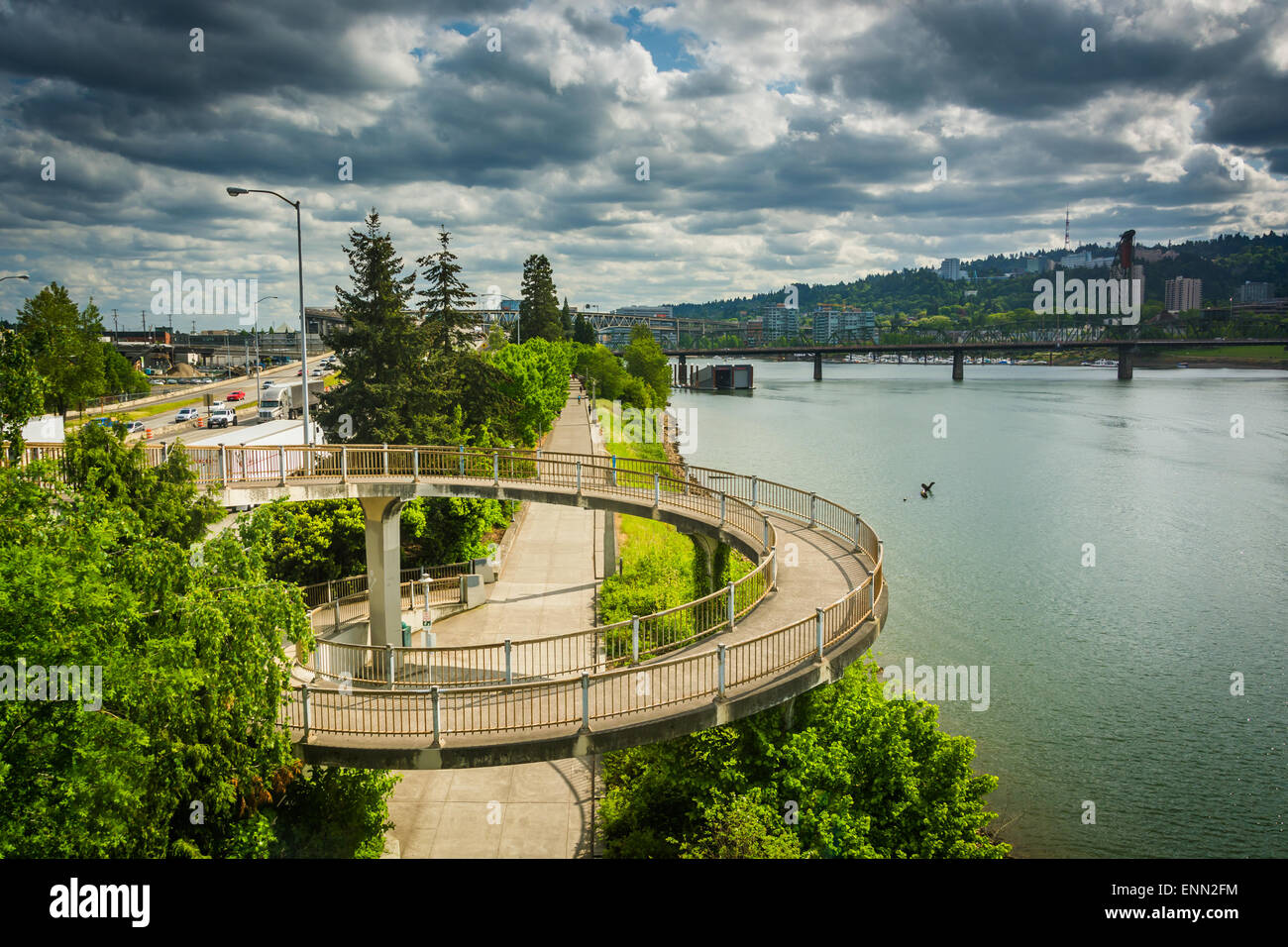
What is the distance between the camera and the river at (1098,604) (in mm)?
20828

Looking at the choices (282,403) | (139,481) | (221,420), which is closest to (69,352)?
(221,420)

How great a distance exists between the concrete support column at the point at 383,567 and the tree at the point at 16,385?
39.1ft

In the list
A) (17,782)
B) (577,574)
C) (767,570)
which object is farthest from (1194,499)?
(17,782)

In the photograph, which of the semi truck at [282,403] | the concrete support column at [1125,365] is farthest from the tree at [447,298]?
the concrete support column at [1125,365]

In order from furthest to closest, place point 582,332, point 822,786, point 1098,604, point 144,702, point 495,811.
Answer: point 582,332
point 1098,604
point 495,811
point 822,786
point 144,702

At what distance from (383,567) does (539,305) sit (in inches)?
2900

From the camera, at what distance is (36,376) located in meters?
12.6

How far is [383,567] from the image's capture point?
25062mm

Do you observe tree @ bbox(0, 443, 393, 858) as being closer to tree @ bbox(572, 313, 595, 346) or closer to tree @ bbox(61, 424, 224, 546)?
tree @ bbox(61, 424, 224, 546)

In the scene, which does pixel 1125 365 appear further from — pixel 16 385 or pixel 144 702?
pixel 144 702

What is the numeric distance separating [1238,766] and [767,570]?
14219mm

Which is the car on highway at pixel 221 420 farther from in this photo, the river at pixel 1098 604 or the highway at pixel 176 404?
the river at pixel 1098 604

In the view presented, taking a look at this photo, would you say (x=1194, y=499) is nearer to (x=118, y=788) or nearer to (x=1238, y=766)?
(x=1238, y=766)

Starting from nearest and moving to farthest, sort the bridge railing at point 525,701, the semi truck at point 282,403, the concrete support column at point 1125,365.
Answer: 1. the bridge railing at point 525,701
2. the semi truck at point 282,403
3. the concrete support column at point 1125,365
